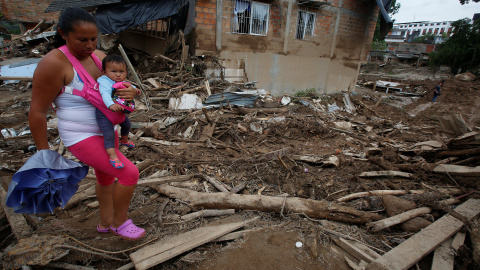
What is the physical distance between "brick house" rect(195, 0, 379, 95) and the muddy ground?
3877 millimetres

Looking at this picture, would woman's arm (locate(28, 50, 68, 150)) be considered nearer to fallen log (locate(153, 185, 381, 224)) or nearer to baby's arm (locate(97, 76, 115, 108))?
baby's arm (locate(97, 76, 115, 108))

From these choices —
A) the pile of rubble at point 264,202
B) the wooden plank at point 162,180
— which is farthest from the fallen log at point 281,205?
the wooden plank at point 162,180

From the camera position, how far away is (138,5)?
28.9 feet

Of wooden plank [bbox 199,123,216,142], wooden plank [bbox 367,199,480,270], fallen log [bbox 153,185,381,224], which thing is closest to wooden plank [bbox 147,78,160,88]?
wooden plank [bbox 199,123,216,142]

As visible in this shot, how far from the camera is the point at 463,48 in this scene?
2277 centimetres

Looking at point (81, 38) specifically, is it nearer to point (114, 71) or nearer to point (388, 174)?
point (114, 71)

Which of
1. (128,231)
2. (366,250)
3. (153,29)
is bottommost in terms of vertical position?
(366,250)

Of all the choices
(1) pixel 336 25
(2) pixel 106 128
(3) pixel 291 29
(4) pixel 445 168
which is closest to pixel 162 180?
(2) pixel 106 128

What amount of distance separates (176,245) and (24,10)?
94.2 feet

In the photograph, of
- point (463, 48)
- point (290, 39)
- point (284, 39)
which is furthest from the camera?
point (463, 48)

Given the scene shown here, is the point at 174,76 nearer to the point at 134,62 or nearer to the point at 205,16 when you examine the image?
the point at 205,16

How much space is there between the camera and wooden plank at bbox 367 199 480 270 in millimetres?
2102

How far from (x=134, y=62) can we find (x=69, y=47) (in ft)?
35.9

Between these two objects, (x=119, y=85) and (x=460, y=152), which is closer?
(x=119, y=85)
